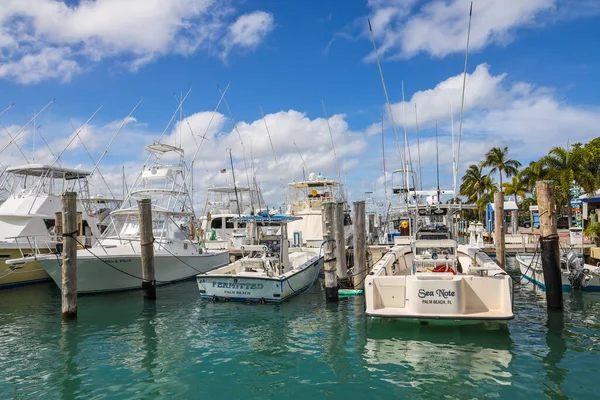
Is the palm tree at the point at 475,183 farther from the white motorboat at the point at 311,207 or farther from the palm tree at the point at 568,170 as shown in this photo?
the white motorboat at the point at 311,207

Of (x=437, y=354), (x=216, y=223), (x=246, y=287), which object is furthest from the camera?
(x=216, y=223)

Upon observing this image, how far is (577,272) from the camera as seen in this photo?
15.6 meters

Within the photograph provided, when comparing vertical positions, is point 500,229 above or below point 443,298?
above

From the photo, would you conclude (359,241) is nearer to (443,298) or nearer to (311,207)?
(443,298)

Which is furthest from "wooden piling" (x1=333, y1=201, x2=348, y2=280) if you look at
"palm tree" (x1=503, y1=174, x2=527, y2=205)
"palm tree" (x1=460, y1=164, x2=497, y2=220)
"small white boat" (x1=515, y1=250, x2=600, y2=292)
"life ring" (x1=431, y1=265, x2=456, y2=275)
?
"palm tree" (x1=460, y1=164, x2=497, y2=220)

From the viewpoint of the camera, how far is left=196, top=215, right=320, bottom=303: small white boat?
1422 cm

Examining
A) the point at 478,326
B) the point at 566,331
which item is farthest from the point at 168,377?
the point at 566,331

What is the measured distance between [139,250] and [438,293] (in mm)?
13350

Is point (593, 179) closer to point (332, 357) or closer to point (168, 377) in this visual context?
point (332, 357)

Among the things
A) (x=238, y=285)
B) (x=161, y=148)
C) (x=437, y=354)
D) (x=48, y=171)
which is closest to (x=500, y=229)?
(x=437, y=354)

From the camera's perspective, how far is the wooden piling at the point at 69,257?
12148mm

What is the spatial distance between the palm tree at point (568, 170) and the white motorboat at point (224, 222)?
2220 cm

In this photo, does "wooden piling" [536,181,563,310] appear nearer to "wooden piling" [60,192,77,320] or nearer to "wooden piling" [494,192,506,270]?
"wooden piling" [494,192,506,270]

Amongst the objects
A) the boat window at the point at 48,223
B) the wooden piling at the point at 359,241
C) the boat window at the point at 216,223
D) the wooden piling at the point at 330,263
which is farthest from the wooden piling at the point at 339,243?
the boat window at the point at 216,223
